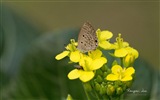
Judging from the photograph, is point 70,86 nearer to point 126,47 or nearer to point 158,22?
point 126,47

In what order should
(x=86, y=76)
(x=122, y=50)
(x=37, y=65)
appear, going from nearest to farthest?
(x=86, y=76)
(x=122, y=50)
(x=37, y=65)

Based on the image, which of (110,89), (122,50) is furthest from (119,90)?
(122,50)

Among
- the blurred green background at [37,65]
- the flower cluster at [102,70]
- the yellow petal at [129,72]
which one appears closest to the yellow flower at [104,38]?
the flower cluster at [102,70]

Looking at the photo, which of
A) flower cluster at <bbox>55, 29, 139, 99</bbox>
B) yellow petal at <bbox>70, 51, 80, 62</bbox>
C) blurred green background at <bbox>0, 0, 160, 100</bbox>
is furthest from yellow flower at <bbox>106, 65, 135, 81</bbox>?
blurred green background at <bbox>0, 0, 160, 100</bbox>

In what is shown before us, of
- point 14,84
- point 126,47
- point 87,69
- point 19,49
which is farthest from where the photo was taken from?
point 19,49

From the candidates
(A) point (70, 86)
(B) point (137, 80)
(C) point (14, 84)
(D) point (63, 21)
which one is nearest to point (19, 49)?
(C) point (14, 84)

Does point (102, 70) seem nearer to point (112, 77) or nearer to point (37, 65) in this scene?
point (112, 77)

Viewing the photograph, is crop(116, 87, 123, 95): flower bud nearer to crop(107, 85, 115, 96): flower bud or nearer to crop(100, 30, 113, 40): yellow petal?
crop(107, 85, 115, 96): flower bud
